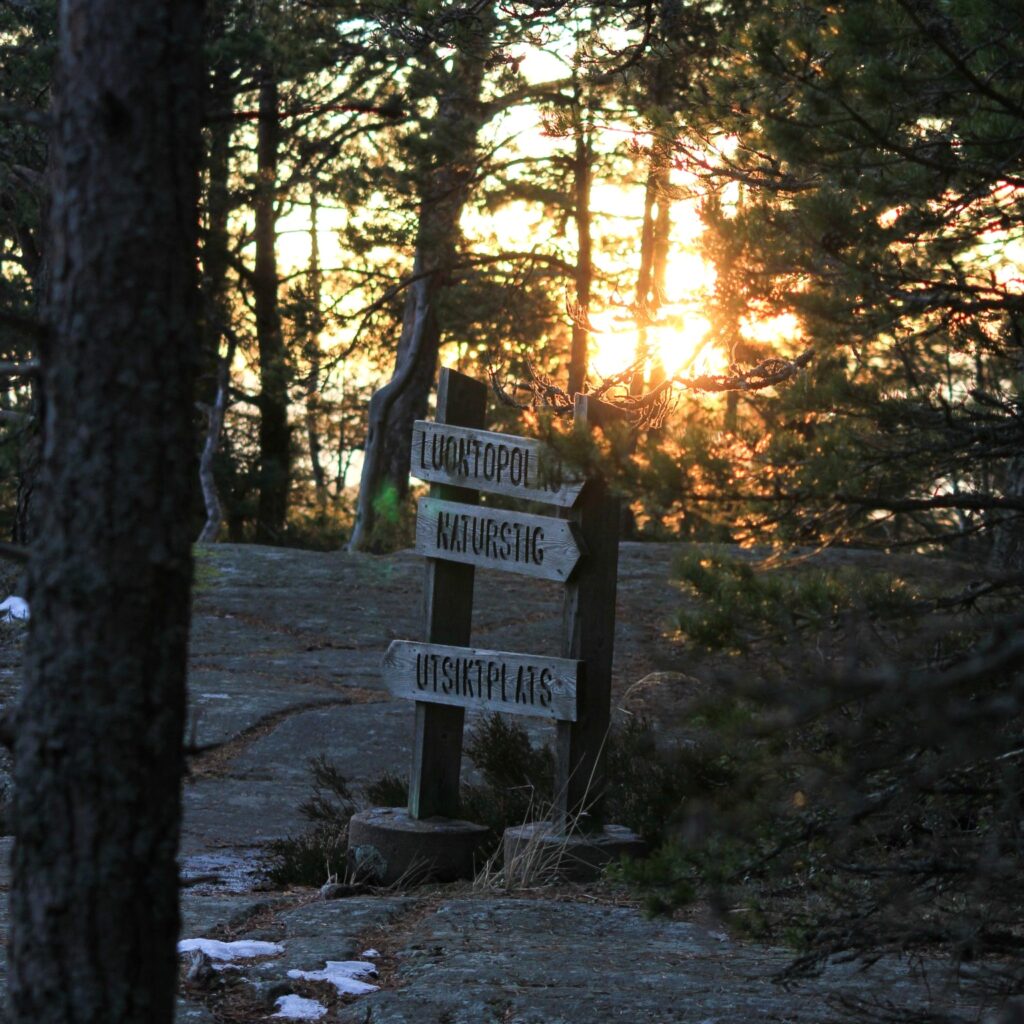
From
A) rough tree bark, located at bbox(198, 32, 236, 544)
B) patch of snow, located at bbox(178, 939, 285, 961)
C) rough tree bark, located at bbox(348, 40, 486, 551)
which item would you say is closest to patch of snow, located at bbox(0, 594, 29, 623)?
rough tree bark, located at bbox(348, 40, 486, 551)

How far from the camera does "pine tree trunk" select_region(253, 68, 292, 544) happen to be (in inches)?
861

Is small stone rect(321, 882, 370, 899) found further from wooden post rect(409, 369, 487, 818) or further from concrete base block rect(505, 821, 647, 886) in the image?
concrete base block rect(505, 821, 647, 886)

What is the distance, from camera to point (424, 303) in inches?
844

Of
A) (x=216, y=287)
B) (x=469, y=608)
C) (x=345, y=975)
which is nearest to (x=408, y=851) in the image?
(x=469, y=608)

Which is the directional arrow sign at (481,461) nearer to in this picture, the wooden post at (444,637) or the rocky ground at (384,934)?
the wooden post at (444,637)

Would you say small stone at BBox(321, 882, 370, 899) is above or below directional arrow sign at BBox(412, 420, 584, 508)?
below

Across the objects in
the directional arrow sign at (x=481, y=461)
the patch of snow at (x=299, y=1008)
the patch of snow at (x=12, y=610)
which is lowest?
the patch of snow at (x=299, y=1008)

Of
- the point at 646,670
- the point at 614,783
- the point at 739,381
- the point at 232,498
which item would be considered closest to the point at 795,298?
the point at 739,381

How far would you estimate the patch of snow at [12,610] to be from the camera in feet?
37.4

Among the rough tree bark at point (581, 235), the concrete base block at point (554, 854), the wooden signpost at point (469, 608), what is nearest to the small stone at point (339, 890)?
the wooden signpost at point (469, 608)

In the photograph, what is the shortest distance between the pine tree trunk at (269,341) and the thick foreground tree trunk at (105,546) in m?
17.9

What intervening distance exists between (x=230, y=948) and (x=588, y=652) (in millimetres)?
2163

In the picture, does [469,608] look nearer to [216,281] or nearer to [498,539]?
[498,539]

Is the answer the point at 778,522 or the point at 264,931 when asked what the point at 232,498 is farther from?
the point at 778,522
